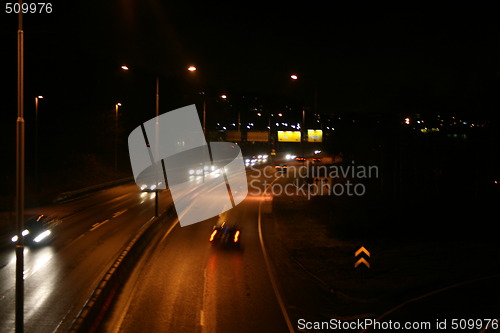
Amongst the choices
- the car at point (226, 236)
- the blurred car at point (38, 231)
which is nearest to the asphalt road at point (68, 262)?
the blurred car at point (38, 231)

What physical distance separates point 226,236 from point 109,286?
347 inches

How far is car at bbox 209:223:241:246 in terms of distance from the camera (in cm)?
2239

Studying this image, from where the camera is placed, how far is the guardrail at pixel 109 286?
436 inches

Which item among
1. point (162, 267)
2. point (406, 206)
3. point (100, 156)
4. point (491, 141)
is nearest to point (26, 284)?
point (162, 267)

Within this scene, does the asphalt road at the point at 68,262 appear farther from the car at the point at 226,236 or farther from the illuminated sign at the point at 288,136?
the illuminated sign at the point at 288,136

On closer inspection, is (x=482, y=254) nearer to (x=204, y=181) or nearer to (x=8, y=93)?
(x=204, y=181)

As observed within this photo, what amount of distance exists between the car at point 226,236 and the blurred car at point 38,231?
7.83m

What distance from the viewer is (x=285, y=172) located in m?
66.6

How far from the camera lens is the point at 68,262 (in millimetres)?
19391

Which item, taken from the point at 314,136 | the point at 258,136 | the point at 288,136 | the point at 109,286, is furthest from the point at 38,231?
the point at 258,136

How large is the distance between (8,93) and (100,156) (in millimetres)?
14224

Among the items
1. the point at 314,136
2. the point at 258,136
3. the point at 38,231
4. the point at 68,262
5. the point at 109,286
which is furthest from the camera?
the point at 258,136

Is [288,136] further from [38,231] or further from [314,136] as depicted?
[38,231]

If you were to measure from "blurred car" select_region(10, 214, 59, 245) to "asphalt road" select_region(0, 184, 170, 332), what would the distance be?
35 cm
